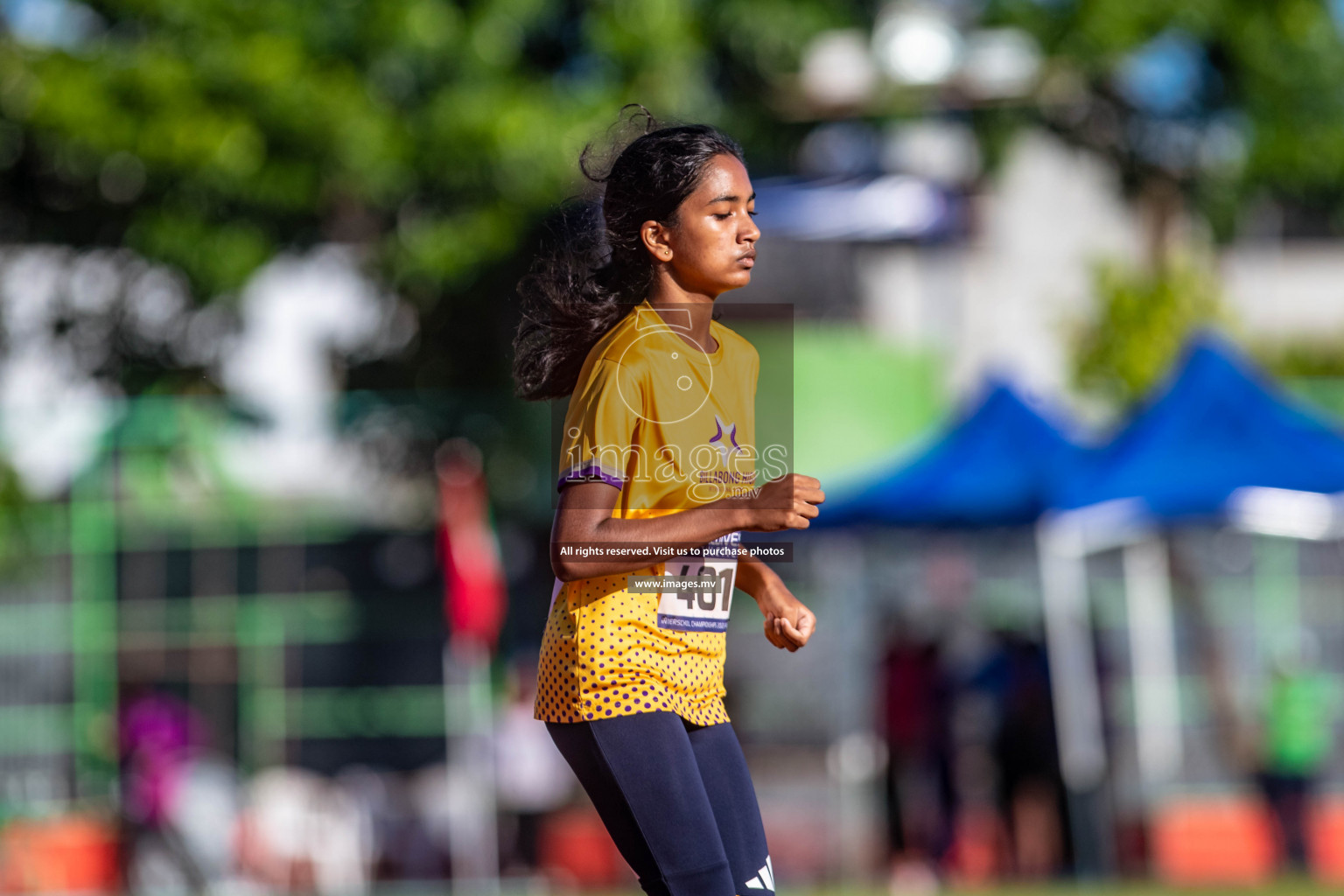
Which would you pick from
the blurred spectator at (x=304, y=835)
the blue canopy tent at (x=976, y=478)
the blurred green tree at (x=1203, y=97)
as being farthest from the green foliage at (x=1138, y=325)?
the blurred spectator at (x=304, y=835)

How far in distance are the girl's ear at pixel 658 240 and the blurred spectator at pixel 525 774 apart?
33.2 ft

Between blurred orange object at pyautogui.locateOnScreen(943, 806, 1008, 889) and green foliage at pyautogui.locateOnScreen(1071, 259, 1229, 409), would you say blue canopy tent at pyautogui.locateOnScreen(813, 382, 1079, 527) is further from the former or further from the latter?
green foliage at pyautogui.locateOnScreen(1071, 259, 1229, 409)

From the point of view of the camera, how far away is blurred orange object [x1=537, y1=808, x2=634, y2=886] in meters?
13.7

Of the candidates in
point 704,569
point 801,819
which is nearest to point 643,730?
point 704,569

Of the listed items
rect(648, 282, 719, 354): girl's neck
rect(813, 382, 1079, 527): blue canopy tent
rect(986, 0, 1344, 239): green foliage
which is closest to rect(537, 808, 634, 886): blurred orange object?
rect(813, 382, 1079, 527): blue canopy tent

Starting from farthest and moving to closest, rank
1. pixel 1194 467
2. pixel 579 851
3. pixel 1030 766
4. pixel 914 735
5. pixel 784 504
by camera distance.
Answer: pixel 579 851 < pixel 914 735 < pixel 1030 766 < pixel 1194 467 < pixel 784 504

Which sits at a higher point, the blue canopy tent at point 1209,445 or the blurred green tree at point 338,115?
the blurred green tree at point 338,115

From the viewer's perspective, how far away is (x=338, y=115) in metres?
Result: 12.8

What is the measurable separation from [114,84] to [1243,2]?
875 centimetres

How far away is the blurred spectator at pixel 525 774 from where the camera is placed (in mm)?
13414

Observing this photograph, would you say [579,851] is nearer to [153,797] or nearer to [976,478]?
[153,797]

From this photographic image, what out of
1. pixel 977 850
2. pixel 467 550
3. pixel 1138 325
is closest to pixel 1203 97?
pixel 1138 325

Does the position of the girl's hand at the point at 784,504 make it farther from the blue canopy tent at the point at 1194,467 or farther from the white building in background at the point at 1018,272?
the white building in background at the point at 1018,272

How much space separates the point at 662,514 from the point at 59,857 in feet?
39.1
